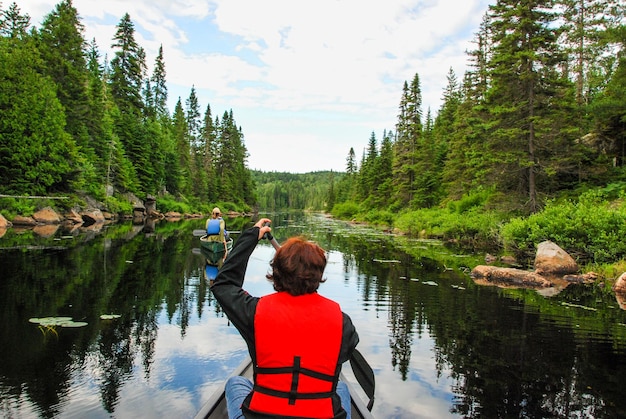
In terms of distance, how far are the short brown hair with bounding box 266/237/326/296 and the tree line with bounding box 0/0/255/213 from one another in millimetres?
30828

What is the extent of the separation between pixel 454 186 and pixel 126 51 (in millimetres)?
36893

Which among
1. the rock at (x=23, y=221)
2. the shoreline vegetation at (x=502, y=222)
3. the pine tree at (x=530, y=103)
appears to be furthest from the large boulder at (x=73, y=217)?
the pine tree at (x=530, y=103)

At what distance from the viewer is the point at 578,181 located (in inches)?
798

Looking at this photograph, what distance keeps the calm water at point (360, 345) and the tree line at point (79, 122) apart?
62.2 ft

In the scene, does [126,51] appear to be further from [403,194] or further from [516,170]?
[516,170]

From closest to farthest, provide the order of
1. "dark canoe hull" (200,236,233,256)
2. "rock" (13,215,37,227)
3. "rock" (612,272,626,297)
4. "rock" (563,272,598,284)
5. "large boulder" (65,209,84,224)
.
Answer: "rock" (612,272,626,297) < "rock" (563,272,598,284) < "dark canoe hull" (200,236,233,256) < "rock" (13,215,37,227) < "large boulder" (65,209,84,224)

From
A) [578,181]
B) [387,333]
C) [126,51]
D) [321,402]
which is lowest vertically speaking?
[387,333]

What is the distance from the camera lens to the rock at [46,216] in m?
27.9

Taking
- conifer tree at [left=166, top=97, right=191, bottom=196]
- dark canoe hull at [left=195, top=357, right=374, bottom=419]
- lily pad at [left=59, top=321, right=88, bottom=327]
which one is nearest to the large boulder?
conifer tree at [left=166, top=97, right=191, bottom=196]

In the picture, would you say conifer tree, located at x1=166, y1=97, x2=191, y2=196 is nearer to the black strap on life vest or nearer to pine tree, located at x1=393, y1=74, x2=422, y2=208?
pine tree, located at x1=393, y1=74, x2=422, y2=208

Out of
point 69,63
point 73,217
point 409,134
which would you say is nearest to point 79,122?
point 69,63

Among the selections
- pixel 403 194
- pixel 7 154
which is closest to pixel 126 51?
pixel 7 154

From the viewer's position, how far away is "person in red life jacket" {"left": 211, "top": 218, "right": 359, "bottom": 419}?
7.75ft

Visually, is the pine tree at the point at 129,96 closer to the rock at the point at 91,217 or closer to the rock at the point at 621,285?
the rock at the point at 91,217
